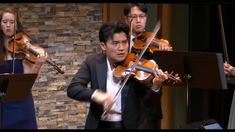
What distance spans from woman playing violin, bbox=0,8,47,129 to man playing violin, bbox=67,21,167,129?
0.74 metres

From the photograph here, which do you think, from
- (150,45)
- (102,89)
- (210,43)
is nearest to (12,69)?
(102,89)

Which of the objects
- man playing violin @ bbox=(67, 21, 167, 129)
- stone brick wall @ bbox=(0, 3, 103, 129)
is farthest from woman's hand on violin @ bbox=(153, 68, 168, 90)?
→ stone brick wall @ bbox=(0, 3, 103, 129)

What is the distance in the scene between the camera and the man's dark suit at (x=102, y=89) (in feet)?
12.5

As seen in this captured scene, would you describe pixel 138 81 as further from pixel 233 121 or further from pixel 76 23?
pixel 76 23

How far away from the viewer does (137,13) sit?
4527 mm

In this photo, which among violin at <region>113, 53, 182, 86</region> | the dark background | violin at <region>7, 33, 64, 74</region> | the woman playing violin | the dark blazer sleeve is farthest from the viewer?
the dark background

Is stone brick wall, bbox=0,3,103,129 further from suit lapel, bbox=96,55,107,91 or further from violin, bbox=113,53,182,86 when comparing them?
suit lapel, bbox=96,55,107,91

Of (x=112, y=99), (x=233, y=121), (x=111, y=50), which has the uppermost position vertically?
(x=111, y=50)

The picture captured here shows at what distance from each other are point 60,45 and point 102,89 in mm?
2271

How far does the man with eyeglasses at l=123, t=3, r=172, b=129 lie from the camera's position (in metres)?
3.95

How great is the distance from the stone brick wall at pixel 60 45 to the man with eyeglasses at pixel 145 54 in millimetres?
1535

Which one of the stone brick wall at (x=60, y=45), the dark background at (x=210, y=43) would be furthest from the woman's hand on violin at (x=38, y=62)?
the dark background at (x=210, y=43)

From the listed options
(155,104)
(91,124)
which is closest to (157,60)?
(155,104)

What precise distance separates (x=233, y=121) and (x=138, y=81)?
0.99 m
